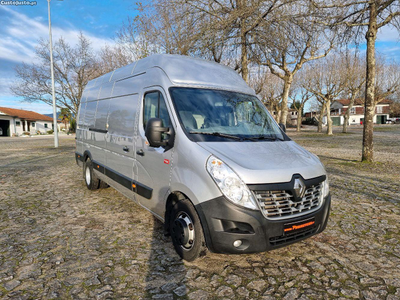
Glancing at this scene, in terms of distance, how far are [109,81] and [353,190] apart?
612cm

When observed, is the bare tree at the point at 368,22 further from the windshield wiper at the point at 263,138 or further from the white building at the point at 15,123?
the white building at the point at 15,123

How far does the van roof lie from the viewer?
154 inches

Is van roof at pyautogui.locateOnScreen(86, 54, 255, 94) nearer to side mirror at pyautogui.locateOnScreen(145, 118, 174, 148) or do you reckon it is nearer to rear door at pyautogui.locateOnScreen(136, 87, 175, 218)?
rear door at pyautogui.locateOnScreen(136, 87, 175, 218)

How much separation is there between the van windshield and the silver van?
1cm

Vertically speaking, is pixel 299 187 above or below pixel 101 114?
below

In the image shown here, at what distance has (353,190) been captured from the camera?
6.75 m

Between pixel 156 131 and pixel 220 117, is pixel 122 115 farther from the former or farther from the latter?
pixel 220 117

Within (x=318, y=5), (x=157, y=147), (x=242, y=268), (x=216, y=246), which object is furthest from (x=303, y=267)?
(x=318, y=5)

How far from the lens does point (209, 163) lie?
2.92 metres

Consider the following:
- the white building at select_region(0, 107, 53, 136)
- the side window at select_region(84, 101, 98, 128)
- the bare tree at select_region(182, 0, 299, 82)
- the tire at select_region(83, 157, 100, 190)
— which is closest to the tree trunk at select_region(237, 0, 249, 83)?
the bare tree at select_region(182, 0, 299, 82)

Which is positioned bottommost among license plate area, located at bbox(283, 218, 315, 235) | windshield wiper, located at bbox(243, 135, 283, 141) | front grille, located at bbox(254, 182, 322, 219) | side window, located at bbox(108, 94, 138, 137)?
license plate area, located at bbox(283, 218, 315, 235)

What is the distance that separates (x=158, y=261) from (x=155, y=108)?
200cm

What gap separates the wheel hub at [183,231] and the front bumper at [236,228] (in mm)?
292

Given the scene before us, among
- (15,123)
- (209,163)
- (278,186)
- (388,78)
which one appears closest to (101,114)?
(209,163)
